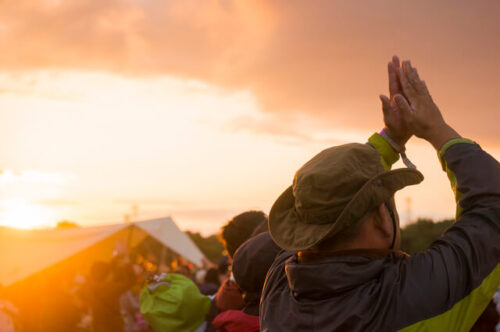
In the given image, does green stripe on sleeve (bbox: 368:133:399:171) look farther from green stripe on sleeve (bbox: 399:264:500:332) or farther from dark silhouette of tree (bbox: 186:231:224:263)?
dark silhouette of tree (bbox: 186:231:224:263)

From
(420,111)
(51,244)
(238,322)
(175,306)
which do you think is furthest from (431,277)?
(51,244)

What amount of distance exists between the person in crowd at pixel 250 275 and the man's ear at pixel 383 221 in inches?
43.5

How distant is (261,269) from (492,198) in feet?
4.47

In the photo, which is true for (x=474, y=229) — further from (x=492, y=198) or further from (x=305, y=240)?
(x=305, y=240)

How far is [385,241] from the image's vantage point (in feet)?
5.07

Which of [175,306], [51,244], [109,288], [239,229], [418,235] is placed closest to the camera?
[239,229]

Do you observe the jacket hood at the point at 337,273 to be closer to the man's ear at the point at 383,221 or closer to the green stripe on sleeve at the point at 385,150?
the man's ear at the point at 383,221

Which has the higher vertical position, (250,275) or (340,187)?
(340,187)

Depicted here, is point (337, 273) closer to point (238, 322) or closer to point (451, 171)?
point (451, 171)

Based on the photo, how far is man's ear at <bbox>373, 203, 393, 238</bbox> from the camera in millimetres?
1524

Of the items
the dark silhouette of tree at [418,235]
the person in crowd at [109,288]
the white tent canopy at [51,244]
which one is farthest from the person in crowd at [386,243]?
the white tent canopy at [51,244]

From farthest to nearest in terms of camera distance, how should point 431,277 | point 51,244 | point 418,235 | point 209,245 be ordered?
point 209,245
point 51,244
point 418,235
point 431,277

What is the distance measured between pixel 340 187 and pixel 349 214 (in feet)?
0.26

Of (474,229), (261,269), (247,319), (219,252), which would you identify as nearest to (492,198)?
(474,229)
